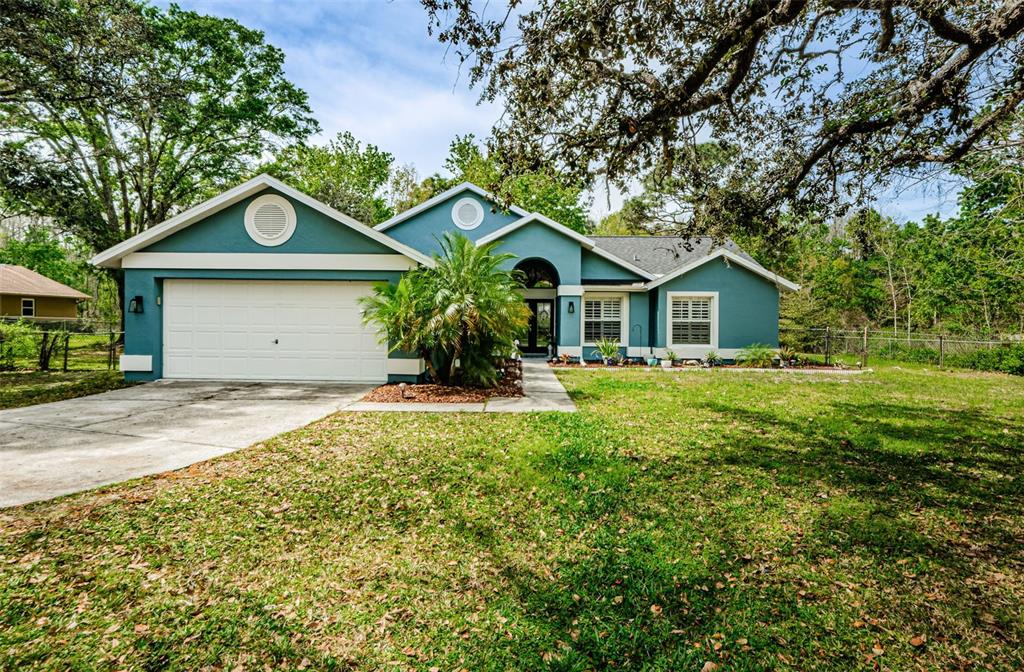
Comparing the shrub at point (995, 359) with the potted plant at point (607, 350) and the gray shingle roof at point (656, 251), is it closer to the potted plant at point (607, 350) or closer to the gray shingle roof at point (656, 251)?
the gray shingle roof at point (656, 251)

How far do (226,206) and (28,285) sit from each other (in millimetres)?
31904

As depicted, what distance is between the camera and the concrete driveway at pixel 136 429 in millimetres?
4844

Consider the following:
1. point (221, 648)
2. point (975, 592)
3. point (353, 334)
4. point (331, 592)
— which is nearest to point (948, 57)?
point (975, 592)

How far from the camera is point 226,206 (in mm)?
11234

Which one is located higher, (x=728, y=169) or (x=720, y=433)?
(x=728, y=169)

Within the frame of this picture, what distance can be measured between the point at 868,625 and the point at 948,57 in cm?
640

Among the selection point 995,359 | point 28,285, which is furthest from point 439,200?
point 28,285

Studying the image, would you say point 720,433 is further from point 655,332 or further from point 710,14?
point 655,332

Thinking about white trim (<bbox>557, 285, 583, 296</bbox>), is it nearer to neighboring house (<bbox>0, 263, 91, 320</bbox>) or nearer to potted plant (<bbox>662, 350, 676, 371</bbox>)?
potted plant (<bbox>662, 350, 676, 371</bbox>)

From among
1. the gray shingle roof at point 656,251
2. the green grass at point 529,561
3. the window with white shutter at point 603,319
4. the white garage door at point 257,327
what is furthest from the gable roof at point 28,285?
the green grass at point 529,561

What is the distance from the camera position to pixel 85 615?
9.02 feet

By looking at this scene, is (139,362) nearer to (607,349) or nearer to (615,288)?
(607,349)

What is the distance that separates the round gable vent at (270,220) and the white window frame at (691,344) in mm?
12359

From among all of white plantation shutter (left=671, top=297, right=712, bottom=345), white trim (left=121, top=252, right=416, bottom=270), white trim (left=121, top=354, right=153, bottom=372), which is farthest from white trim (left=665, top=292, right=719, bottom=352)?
white trim (left=121, top=354, right=153, bottom=372)
